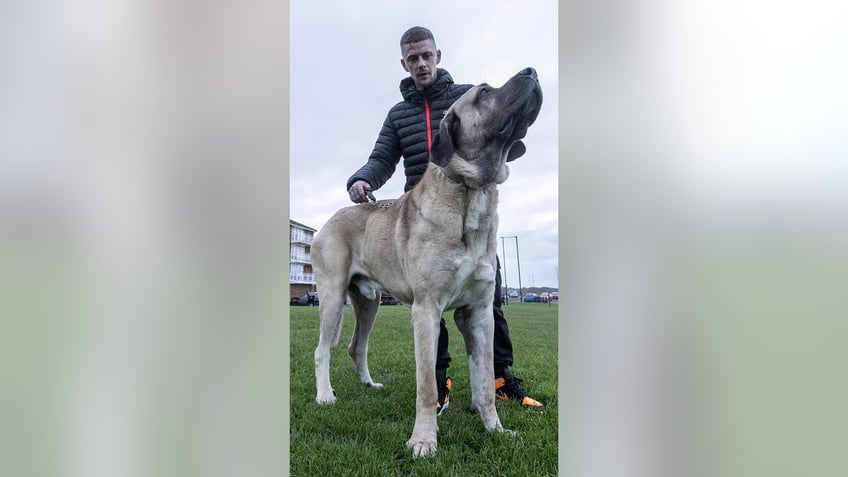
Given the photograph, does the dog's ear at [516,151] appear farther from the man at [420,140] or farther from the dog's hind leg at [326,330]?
the dog's hind leg at [326,330]

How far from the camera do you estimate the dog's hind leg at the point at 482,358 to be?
2002 millimetres

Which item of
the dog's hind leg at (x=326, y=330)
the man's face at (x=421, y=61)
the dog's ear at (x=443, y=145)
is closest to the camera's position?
the dog's ear at (x=443, y=145)

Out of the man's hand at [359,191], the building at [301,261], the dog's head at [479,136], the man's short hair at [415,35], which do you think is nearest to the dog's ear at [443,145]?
the dog's head at [479,136]

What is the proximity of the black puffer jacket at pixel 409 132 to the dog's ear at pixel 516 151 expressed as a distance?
0.45 metres

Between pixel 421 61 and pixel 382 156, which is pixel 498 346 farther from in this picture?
pixel 421 61

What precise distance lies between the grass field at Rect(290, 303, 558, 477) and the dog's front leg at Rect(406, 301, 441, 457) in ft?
0.19

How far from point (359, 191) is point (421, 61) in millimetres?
707

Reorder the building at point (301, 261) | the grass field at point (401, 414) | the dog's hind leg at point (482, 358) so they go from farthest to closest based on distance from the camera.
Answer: the building at point (301, 261)
the dog's hind leg at point (482, 358)
the grass field at point (401, 414)

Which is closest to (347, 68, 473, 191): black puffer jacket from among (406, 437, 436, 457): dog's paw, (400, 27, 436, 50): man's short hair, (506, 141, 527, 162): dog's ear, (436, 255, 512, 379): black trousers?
(400, 27, 436, 50): man's short hair

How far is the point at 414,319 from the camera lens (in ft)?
6.38

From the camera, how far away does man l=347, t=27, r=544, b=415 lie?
2174 millimetres

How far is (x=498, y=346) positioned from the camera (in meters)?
2.50
